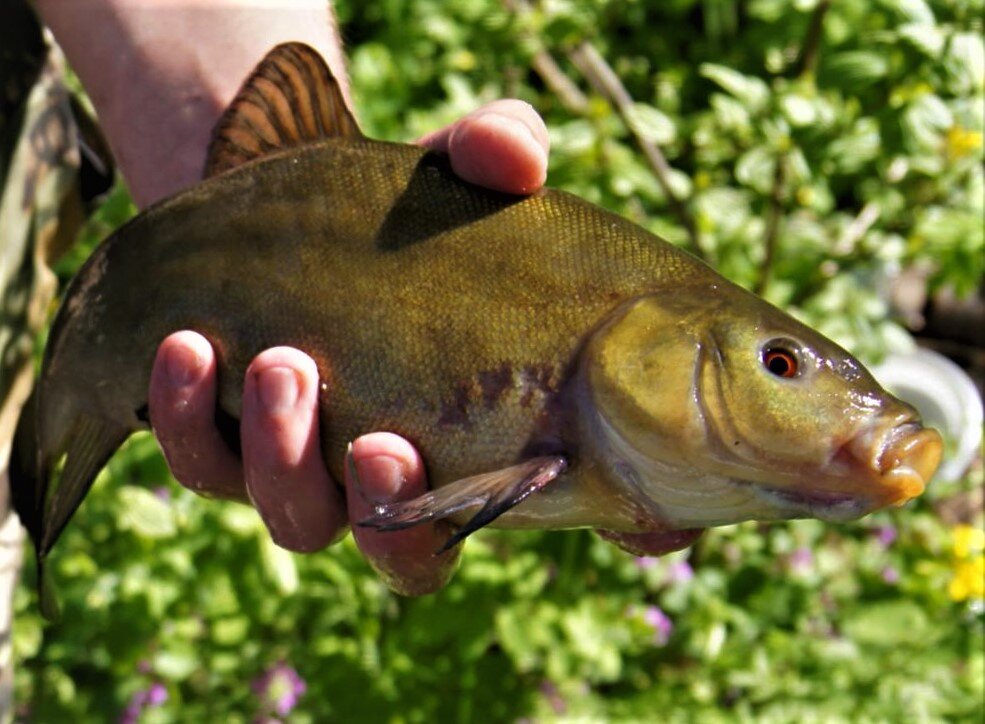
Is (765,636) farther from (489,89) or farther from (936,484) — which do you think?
(489,89)

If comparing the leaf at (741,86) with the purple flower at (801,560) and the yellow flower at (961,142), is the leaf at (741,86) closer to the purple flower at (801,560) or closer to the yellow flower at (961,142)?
the yellow flower at (961,142)

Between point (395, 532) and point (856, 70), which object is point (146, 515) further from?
point (856, 70)

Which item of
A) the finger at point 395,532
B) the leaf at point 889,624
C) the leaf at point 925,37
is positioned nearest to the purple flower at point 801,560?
the leaf at point 889,624

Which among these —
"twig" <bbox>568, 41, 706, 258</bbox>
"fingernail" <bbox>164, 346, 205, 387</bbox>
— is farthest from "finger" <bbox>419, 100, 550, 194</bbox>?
"twig" <bbox>568, 41, 706, 258</bbox>

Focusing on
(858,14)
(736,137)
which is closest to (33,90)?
(736,137)

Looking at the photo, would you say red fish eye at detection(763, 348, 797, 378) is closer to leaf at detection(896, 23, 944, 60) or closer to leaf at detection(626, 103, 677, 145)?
leaf at detection(896, 23, 944, 60)

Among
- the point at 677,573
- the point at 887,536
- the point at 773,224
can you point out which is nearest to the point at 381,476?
the point at 773,224
